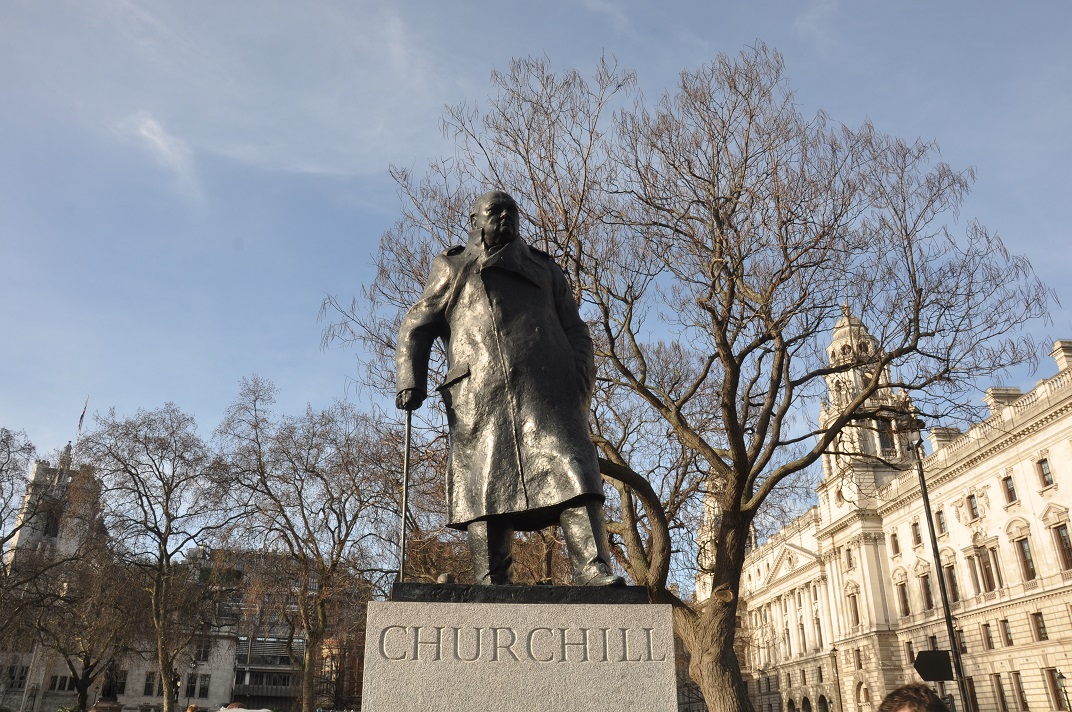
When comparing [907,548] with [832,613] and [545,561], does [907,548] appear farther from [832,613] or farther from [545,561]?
[545,561]

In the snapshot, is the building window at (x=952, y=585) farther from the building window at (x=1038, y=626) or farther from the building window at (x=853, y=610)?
the building window at (x=853, y=610)

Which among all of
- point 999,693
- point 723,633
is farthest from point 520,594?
point 999,693

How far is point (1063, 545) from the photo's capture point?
38.5 meters

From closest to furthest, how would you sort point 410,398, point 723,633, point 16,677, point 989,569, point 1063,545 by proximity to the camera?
point 410,398, point 723,633, point 1063,545, point 989,569, point 16,677

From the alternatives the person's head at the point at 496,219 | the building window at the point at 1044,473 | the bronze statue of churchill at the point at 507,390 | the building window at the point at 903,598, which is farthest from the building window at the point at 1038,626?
the person's head at the point at 496,219

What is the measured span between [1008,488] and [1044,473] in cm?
375

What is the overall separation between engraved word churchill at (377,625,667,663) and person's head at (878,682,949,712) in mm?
1368

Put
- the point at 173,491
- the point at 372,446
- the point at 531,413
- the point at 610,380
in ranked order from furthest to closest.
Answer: the point at 173,491 < the point at 372,446 < the point at 610,380 < the point at 531,413

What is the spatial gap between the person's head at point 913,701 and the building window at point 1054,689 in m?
44.0

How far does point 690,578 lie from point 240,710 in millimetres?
11001

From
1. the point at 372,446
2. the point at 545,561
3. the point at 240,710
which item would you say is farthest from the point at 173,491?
the point at 240,710

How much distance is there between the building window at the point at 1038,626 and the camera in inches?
Answer: 1563

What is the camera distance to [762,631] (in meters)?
88.1

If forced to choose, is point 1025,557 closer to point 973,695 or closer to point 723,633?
point 973,695
